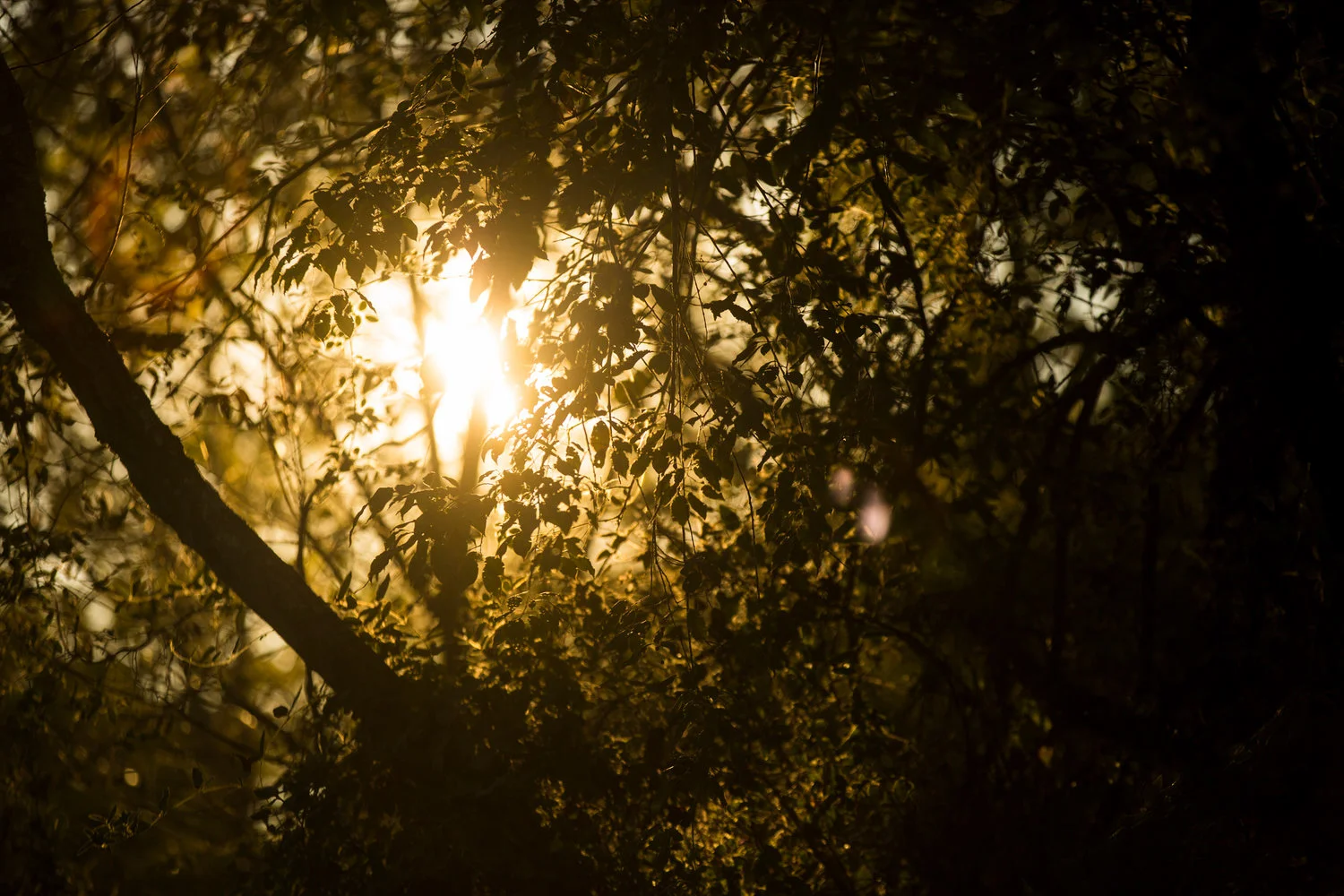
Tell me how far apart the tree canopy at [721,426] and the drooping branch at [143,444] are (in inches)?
0.7

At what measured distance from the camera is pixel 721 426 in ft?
8.01

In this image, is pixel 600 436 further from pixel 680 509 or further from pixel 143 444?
pixel 143 444

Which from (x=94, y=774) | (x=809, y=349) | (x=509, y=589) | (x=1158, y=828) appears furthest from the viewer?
(x=94, y=774)

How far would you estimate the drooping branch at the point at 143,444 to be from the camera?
3355 millimetres

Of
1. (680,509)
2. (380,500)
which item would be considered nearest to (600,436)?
(680,509)

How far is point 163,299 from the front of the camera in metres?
4.11

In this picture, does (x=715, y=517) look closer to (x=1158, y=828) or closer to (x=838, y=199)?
(x=838, y=199)

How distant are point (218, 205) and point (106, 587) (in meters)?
1.97

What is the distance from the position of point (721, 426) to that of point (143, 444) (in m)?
2.28

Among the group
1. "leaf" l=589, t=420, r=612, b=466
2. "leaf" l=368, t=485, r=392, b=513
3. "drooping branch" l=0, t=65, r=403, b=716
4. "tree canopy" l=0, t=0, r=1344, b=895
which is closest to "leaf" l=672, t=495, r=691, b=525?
"tree canopy" l=0, t=0, r=1344, b=895

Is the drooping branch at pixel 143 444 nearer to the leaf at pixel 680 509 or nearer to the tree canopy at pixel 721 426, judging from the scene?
the tree canopy at pixel 721 426

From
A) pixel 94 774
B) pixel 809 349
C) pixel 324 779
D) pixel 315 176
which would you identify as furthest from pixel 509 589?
pixel 94 774

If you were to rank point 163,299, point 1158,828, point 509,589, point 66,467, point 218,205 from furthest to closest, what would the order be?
point 66,467, point 218,205, point 163,299, point 509,589, point 1158,828

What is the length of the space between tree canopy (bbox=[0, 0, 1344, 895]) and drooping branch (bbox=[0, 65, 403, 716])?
0.7 inches
